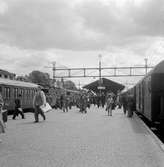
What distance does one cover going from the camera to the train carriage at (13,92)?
3048 cm

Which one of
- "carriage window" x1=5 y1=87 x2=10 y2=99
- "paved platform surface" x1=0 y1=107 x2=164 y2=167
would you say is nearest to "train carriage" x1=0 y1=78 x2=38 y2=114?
"carriage window" x1=5 y1=87 x2=10 y2=99

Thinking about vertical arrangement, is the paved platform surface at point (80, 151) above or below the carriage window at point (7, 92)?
below

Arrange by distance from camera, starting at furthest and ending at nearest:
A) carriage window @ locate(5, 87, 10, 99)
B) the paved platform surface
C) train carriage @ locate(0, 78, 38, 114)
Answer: carriage window @ locate(5, 87, 10, 99), train carriage @ locate(0, 78, 38, 114), the paved platform surface

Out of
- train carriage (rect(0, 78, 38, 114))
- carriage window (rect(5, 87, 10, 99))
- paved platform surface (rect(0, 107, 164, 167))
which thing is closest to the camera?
paved platform surface (rect(0, 107, 164, 167))

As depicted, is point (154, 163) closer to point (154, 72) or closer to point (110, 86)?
point (154, 72)

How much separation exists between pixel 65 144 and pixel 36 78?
129181mm

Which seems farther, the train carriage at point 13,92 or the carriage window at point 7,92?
→ the carriage window at point 7,92

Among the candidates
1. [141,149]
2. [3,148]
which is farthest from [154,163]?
[3,148]

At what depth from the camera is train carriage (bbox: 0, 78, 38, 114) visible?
100 ft

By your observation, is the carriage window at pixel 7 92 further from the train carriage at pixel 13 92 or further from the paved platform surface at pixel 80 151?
the paved platform surface at pixel 80 151

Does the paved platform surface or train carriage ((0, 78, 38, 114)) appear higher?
train carriage ((0, 78, 38, 114))

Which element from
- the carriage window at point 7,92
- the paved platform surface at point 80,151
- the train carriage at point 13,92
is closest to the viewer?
the paved platform surface at point 80,151

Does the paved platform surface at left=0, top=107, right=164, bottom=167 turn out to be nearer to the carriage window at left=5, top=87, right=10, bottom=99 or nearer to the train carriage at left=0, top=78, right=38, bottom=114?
the train carriage at left=0, top=78, right=38, bottom=114

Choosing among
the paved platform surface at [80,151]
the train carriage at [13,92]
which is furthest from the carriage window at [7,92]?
the paved platform surface at [80,151]
